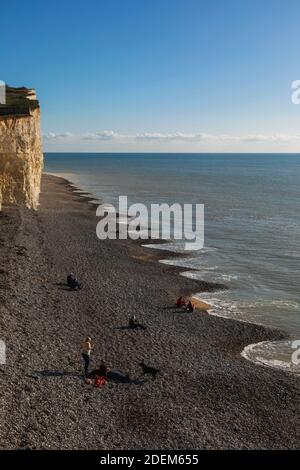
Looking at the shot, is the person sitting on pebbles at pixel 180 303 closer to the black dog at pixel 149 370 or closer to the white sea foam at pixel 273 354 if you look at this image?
the white sea foam at pixel 273 354

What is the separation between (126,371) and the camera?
2106 centimetres

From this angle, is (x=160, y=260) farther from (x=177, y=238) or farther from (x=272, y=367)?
(x=272, y=367)

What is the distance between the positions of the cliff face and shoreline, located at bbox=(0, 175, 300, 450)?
1504 centimetres

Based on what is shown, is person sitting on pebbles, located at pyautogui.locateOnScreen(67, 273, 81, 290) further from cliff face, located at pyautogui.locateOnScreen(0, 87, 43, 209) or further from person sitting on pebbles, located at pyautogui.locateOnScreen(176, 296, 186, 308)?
cliff face, located at pyautogui.locateOnScreen(0, 87, 43, 209)

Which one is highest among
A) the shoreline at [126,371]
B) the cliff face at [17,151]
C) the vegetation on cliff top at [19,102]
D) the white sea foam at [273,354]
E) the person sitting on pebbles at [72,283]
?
the vegetation on cliff top at [19,102]

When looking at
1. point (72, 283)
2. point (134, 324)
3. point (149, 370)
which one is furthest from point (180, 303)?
point (149, 370)

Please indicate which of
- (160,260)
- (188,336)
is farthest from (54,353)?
(160,260)

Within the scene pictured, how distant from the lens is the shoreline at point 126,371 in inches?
637

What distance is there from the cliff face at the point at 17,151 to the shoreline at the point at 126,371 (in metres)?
15.0

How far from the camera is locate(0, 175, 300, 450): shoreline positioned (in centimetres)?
1619

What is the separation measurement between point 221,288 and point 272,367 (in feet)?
42.5
